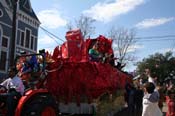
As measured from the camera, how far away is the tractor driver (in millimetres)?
8789

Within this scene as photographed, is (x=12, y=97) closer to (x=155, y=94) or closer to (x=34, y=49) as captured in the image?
(x=155, y=94)

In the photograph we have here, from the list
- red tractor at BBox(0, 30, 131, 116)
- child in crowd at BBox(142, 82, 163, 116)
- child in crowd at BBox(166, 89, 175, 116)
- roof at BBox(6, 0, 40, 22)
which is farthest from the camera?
roof at BBox(6, 0, 40, 22)

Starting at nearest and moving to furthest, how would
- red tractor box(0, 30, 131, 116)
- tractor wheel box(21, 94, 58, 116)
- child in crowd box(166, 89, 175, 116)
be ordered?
tractor wheel box(21, 94, 58, 116) < child in crowd box(166, 89, 175, 116) < red tractor box(0, 30, 131, 116)

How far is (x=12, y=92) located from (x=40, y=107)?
74cm

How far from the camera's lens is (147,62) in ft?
231

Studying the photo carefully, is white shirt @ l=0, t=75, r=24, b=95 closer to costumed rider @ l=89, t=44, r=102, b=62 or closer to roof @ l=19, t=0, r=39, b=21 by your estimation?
costumed rider @ l=89, t=44, r=102, b=62

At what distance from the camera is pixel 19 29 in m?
42.4

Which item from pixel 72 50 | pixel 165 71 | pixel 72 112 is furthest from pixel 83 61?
pixel 165 71

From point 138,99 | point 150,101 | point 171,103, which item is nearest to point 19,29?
point 138,99

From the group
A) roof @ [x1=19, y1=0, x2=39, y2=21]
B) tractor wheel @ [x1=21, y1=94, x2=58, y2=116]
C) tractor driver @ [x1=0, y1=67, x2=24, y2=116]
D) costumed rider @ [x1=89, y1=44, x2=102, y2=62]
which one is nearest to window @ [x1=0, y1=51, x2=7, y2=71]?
roof @ [x1=19, y1=0, x2=39, y2=21]

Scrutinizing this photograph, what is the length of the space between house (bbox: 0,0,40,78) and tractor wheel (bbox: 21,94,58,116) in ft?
91.7

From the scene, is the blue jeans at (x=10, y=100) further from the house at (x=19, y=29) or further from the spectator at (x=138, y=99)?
the house at (x=19, y=29)

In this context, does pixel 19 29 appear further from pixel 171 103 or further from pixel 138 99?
pixel 171 103

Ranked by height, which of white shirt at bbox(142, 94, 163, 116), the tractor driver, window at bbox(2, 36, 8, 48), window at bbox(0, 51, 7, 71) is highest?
window at bbox(2, 36, 8, 48)
